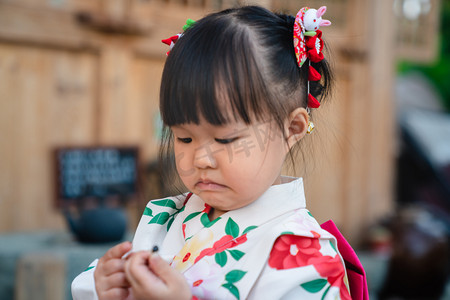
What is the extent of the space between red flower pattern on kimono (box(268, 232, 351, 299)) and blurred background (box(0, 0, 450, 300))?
470 mm

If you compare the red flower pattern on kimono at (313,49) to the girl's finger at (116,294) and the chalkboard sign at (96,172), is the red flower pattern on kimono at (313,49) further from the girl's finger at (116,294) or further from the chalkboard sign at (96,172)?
the chalkboard sign at (96,172)

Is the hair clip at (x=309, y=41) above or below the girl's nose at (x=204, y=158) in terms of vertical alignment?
above

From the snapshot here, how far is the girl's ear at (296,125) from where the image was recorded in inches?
41.2

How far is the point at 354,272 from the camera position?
3.60ft

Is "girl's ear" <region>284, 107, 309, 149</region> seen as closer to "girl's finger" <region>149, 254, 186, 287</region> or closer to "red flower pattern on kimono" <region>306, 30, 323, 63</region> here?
"red flower pattern on kimono" <region>306, 30, 323, 63</region>

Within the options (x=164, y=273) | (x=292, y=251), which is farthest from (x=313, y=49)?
(x=164, y=273)

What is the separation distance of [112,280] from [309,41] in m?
0.67

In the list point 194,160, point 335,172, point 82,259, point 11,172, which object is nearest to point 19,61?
point 11,172

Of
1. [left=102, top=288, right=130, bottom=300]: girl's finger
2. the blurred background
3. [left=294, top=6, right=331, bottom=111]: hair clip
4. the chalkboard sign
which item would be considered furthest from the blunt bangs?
the chalkboard sign

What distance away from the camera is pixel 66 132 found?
10.4 ft

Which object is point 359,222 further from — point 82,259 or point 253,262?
point 253,262

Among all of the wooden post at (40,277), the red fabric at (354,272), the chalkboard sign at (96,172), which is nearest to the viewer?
the red fabric at (354,272)

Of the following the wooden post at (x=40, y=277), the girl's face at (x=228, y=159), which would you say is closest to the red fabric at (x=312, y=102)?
the girl's face at (x=228, y=159)

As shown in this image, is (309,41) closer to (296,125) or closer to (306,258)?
(296,125)
